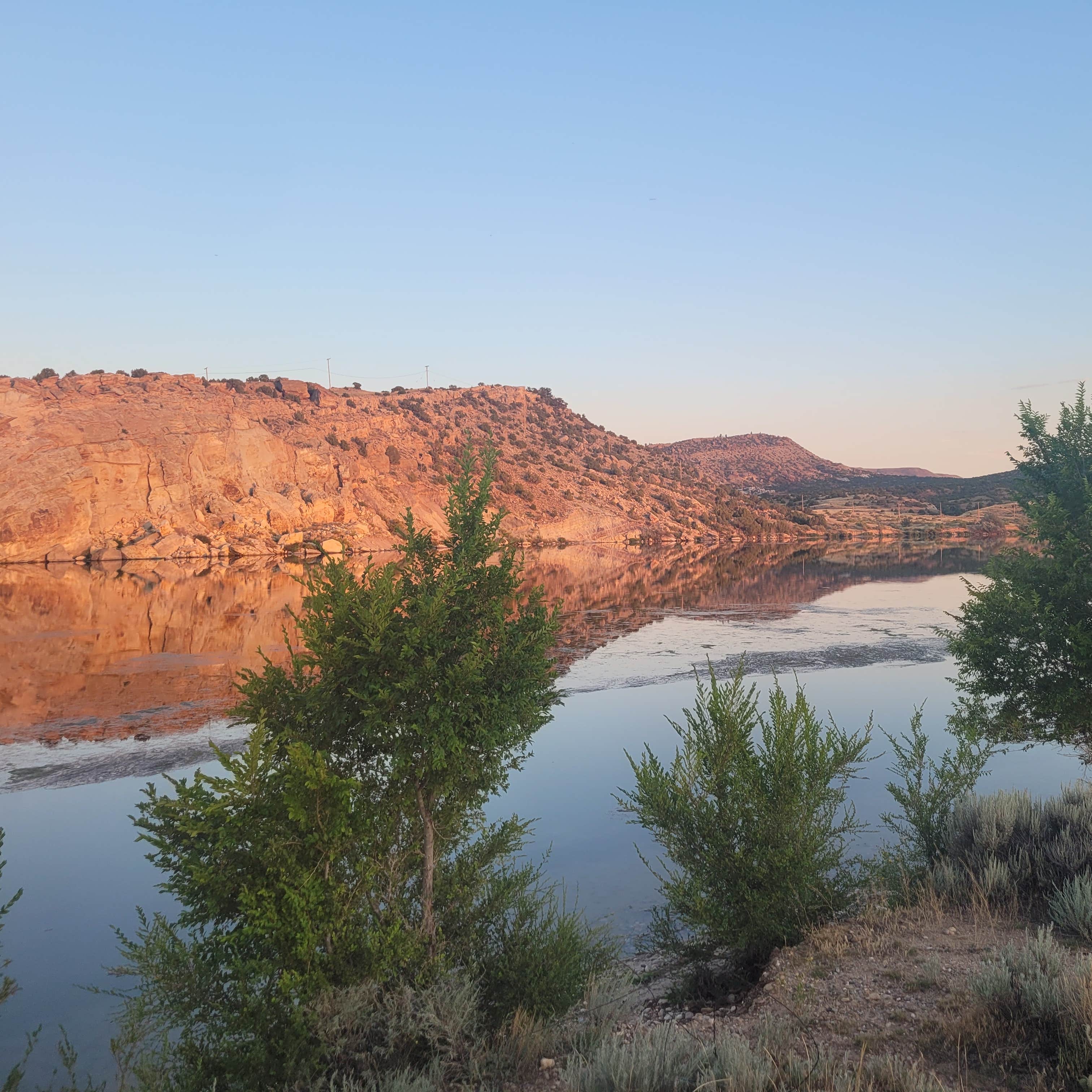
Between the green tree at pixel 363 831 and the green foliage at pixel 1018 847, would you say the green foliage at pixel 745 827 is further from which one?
the green foliage at pixel 1018 847

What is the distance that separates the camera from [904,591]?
4406cm

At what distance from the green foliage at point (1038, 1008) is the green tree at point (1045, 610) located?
20.3 feet

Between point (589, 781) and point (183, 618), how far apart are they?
2190 centimetres

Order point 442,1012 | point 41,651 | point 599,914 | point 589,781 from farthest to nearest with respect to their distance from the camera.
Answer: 1. point 41,651
2. point 589,781
3. point 599,914
4. point 442,1012

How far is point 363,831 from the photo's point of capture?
5.63 metres

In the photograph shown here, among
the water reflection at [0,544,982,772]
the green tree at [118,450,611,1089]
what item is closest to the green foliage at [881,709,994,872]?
the green tree at [118,450,611,1089]

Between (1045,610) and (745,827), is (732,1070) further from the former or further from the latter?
(1045,610)

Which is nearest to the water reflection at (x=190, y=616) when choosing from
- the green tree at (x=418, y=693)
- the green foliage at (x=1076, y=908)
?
the green tree at (x=418, y=693)

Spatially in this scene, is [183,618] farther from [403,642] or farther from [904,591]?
[904,591]

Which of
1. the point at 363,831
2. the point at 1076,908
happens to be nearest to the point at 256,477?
the point at 363,831

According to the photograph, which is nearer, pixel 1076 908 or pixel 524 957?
pixel 524 957

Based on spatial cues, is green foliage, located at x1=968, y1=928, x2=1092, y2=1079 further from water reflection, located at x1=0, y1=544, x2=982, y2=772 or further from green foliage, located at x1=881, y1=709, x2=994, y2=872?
water reflection, located at x1=0, y1=544, x2=982, y2=772

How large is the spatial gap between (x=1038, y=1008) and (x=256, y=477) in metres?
69.6

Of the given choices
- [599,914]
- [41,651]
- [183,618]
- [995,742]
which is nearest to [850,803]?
[995,742]
